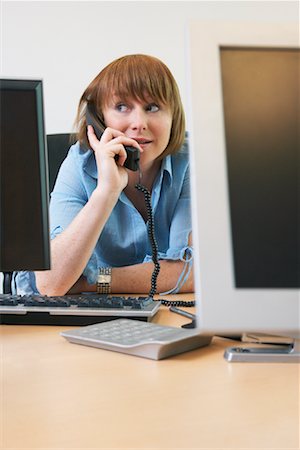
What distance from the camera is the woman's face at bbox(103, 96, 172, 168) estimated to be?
1.57m

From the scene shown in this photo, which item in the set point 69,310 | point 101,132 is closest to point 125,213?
point 101,132

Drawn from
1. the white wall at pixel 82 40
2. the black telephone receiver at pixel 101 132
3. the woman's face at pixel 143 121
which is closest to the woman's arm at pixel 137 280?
the black telephone receiver at pixel 101 132

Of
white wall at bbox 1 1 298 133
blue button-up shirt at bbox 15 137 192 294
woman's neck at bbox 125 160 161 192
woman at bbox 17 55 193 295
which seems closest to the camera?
woman at bbox 17 55 193 295

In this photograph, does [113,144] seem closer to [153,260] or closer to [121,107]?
[121,107]

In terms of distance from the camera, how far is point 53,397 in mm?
568

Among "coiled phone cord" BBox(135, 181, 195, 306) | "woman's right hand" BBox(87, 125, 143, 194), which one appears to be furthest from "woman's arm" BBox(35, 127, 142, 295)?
"coiled phone cord" BBox(135, 181, 195, 306)

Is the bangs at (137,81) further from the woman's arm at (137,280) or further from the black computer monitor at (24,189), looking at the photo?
the black computer monitor at (24,189)

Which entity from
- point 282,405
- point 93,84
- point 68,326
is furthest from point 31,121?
point 93,84

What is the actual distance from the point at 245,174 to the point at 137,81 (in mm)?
1214

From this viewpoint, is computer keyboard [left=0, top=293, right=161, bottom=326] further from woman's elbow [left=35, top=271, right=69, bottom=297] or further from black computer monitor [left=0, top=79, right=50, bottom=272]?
woman's elbow [left=35, top=271, right=69, bottom=297]

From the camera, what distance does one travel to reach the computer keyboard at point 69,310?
0.90m

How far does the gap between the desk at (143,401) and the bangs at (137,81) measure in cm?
97

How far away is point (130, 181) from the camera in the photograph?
5.40 ft

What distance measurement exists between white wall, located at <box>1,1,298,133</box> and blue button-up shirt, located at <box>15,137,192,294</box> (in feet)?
3.16
